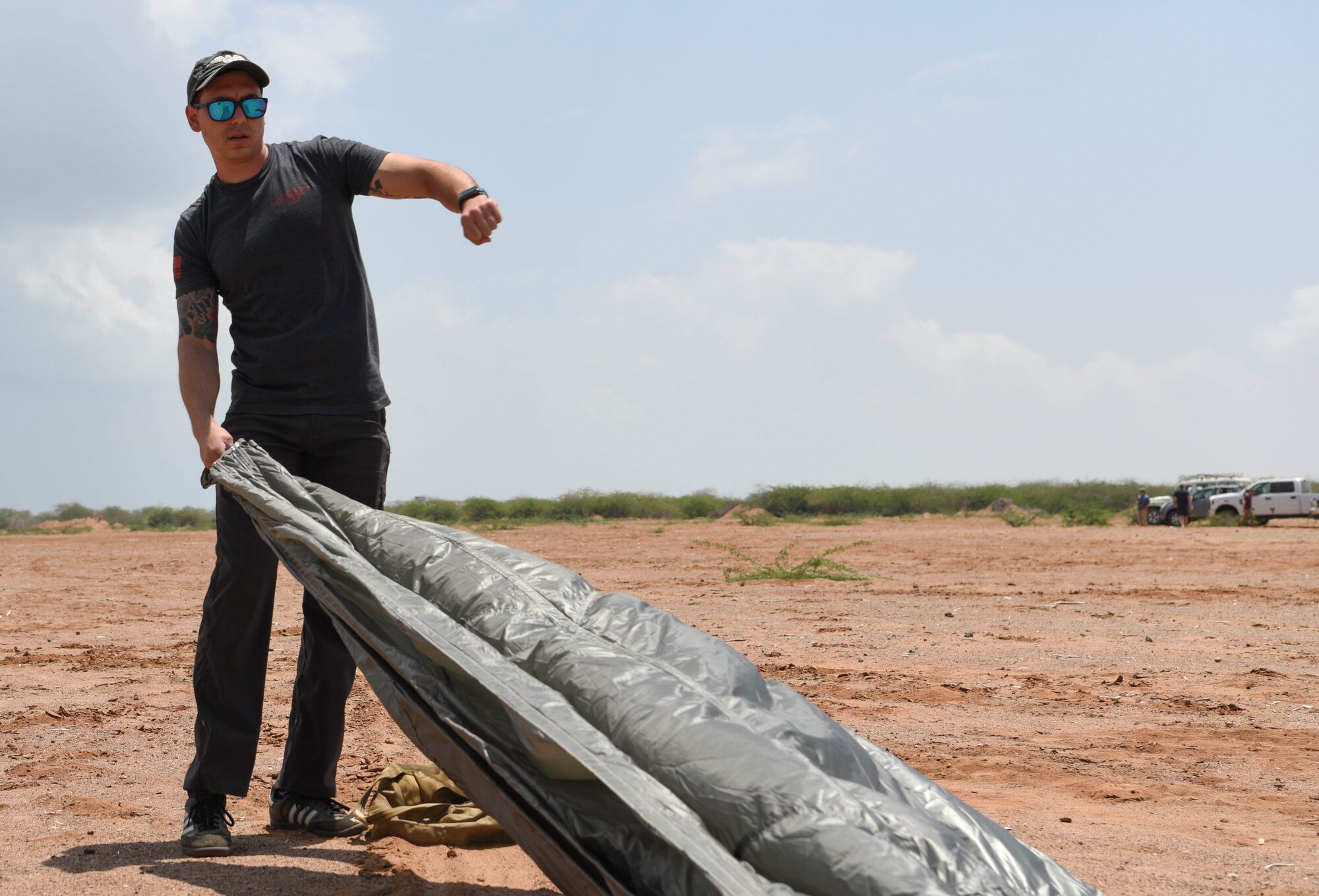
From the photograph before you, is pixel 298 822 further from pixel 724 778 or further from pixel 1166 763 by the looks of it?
pixel 1166 763

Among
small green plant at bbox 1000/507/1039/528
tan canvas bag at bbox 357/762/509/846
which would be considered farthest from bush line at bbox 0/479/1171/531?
tan canvas bag at bbox 357/762/509/846

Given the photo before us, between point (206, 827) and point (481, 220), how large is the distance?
5.61ft

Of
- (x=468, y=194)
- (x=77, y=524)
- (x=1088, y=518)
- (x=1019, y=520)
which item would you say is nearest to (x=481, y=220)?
(x=468, y=194)

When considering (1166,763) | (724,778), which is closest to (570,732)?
(724,778)

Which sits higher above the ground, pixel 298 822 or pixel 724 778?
pixel 724 778

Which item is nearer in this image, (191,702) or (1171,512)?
(191,702)

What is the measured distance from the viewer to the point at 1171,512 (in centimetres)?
2472

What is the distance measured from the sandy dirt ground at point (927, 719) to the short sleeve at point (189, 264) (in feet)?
4.95

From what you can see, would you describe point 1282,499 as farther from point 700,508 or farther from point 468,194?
point 468,194

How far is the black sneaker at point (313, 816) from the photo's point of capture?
9.13 ft

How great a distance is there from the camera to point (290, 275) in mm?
2703

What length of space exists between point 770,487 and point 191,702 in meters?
34.1

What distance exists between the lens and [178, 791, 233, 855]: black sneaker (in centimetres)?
253

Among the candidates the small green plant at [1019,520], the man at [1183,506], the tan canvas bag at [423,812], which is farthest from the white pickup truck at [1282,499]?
the tan canvas bag at [423,812]
